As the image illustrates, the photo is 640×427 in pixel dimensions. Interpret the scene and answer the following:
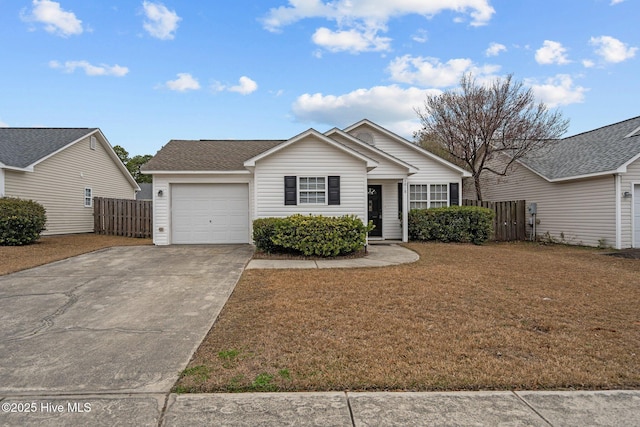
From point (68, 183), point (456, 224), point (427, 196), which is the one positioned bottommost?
point (456, 224)

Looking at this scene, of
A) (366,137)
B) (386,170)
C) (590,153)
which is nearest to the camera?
(386,170)

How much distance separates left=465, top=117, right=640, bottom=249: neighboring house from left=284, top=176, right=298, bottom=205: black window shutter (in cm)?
1125

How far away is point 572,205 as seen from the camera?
1479cm

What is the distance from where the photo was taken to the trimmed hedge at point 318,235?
10.2 metres

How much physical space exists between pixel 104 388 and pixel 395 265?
23.2ft

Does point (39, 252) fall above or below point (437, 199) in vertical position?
below

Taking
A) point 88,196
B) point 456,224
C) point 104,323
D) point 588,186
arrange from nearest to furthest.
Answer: point 104,323, point 588,186, point 456,224, point 88,196

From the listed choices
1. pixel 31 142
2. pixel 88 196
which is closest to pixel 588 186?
pixel 88 196

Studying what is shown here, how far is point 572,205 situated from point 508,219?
2.53 meters

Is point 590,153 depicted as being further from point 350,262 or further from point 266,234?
point 266,234

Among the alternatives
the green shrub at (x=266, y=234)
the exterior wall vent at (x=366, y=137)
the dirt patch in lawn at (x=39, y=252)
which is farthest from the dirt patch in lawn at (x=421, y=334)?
the exterior wall vent at (x=366, y=137)

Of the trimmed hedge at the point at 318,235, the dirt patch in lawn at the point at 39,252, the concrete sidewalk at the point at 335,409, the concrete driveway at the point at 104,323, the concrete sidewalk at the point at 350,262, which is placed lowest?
the concrete sidewalk at the point at 335,409

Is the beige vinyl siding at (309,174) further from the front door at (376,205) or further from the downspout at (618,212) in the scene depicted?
the downspout at (618,212)

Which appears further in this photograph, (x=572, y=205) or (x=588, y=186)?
(x=572, y=205)
